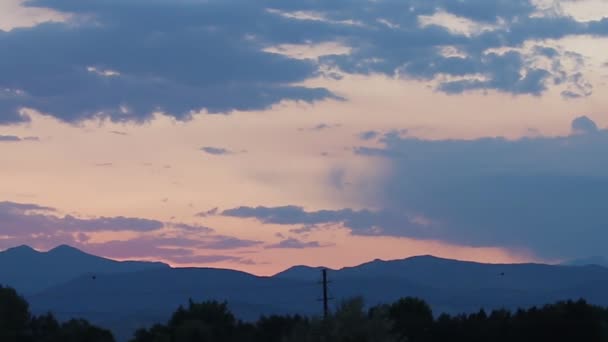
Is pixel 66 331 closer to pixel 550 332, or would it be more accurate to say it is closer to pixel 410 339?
pixel 410 339

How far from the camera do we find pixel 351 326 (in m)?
48.3

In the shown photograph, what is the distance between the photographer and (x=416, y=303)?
104 m

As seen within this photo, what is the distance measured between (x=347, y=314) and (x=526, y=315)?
140 feet

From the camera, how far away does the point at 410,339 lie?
85.2 meters

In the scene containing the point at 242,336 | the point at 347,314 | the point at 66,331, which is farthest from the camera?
the point at 66,331

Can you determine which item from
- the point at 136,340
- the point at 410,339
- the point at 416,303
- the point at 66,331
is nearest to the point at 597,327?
the point at 410,339

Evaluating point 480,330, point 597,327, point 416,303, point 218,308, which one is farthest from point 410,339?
point 218,308

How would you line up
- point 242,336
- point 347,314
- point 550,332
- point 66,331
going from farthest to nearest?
1. point 66,331
2. point 242,336
3. point 550,332
4. point 347,314

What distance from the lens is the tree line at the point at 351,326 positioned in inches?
1919

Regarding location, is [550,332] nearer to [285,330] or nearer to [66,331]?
[285,330]

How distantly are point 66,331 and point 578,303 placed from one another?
41.5m

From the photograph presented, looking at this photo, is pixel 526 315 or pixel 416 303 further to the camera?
pixel 416 303

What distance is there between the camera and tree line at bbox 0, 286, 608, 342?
48750 millimetres

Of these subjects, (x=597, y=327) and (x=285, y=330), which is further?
(x=285, y=330)
